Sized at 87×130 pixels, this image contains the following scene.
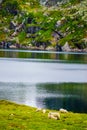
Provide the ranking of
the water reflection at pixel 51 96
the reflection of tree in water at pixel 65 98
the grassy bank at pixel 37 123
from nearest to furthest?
1. the grassy bank at pixel 37 123
2. the reflection of tree in water at pixel 65 98
3. the water reflection at pixel 51 96

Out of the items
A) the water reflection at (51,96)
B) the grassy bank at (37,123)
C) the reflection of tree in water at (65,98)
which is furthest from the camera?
the water reflection at (51,96)

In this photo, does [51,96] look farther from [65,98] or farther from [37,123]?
[37,123]

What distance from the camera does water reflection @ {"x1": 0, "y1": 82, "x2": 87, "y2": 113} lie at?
89125 millimetres

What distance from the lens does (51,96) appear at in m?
103

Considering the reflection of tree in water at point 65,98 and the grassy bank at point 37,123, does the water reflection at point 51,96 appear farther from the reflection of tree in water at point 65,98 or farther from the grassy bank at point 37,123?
the grassy bank at point 37,123

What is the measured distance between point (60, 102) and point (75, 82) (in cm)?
4814

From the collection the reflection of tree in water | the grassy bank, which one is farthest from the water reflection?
the grassy bank

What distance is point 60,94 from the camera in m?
108

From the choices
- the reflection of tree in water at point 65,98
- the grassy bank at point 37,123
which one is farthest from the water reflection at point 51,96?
the grassy bank at point 37,123

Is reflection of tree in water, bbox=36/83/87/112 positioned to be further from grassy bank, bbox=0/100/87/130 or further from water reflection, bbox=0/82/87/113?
grassy bank, bbox=0/100/87/130

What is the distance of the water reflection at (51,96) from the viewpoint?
89.1m

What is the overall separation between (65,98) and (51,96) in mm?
5278

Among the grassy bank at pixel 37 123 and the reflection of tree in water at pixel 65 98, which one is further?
the reflection of tree in water at pixel 65 98

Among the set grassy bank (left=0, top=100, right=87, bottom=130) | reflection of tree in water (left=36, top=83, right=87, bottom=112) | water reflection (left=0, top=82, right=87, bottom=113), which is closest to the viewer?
grassy bank (left=0, top=100, right=87, bottom=130)
